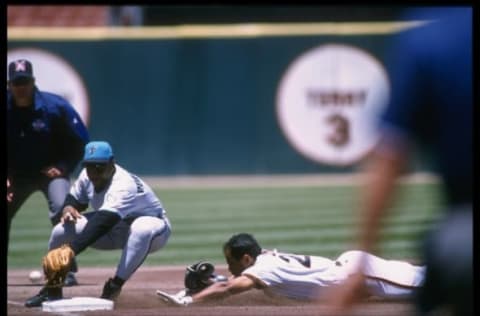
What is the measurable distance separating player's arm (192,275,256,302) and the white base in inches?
15.5

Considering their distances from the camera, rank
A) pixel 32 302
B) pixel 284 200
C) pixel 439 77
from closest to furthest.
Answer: pixel 439 77
pixel 32 302
pixel 284 200

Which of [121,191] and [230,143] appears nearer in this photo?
[121,191]

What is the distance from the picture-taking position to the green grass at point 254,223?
8469 millimetres

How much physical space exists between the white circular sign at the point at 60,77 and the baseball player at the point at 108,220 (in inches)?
350

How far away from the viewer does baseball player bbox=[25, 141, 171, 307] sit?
5.30m

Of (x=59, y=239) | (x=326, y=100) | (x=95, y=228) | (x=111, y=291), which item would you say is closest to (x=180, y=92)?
(x=326, y=100)

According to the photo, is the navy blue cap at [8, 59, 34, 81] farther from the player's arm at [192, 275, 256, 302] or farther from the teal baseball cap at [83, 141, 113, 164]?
the player's arm at [192, 275, 256, 302]

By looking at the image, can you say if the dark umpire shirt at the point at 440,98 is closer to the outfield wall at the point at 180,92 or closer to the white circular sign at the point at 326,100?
the outfield wall at the point at 180,92

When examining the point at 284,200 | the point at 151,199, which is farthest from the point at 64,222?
the point at 284,200

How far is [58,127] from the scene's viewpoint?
6.17 m

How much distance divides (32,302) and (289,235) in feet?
14.3

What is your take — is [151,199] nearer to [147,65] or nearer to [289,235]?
[289,235]

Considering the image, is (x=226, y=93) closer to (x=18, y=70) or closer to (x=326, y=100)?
(x=326, y=100)

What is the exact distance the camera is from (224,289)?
5.51 m
